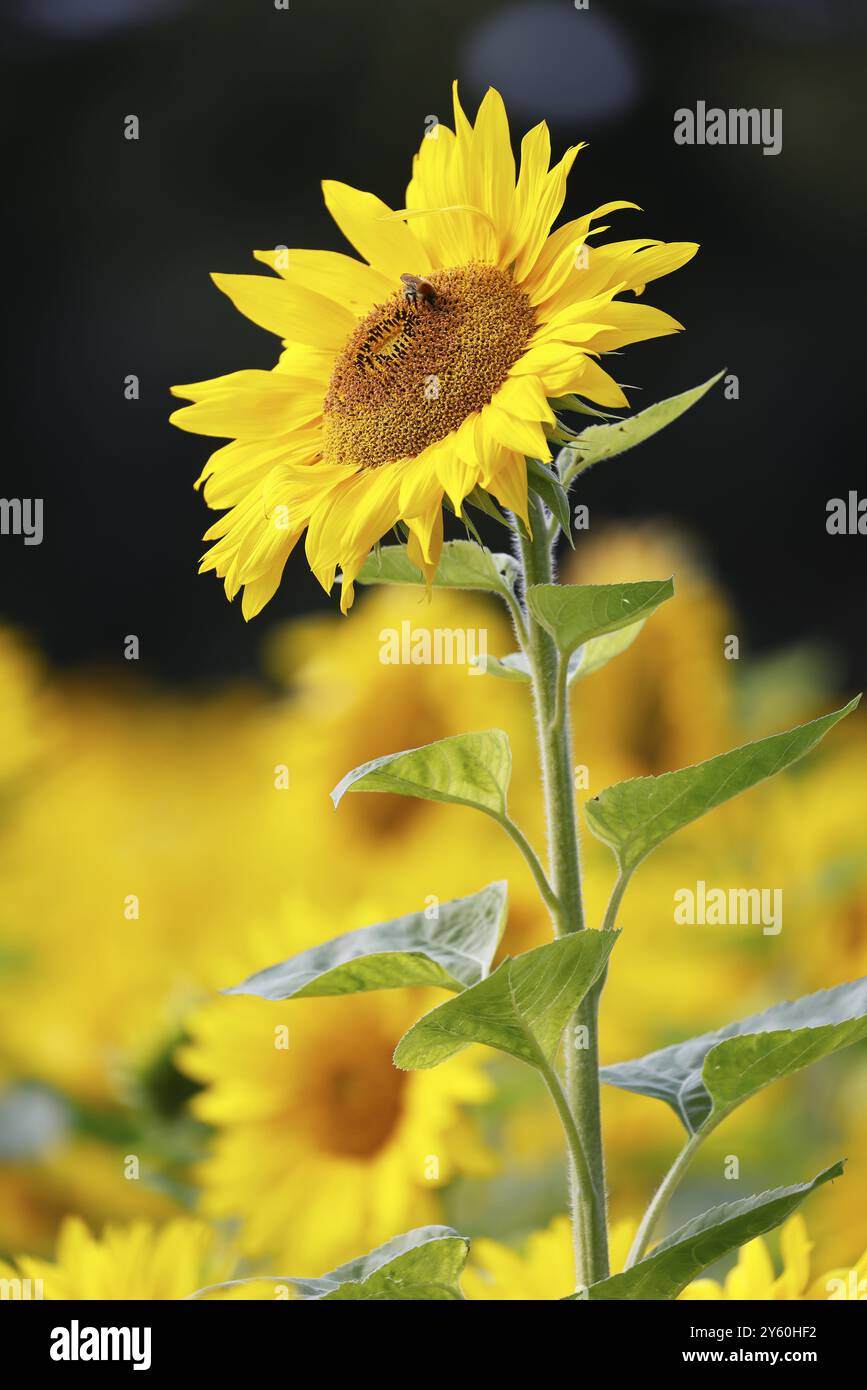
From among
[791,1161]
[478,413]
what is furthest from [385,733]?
[478,413]

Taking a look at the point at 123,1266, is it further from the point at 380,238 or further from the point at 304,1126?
the point at 380,238

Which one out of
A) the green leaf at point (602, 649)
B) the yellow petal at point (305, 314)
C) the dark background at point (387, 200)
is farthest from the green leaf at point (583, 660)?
the dark background at point (387, 200)

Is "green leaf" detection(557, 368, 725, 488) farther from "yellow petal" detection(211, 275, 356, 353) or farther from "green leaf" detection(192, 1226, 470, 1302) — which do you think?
"green leaf" detection(192, 1226, 470, 1302)

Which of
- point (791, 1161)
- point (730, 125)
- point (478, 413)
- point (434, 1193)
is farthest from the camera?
point (730, 125)

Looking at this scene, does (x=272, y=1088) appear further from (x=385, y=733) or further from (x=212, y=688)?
(x=212, y=688)

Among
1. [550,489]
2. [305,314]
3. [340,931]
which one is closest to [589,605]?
[550,489]

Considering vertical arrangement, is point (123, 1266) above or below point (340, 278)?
below

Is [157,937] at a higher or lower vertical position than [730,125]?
lower
